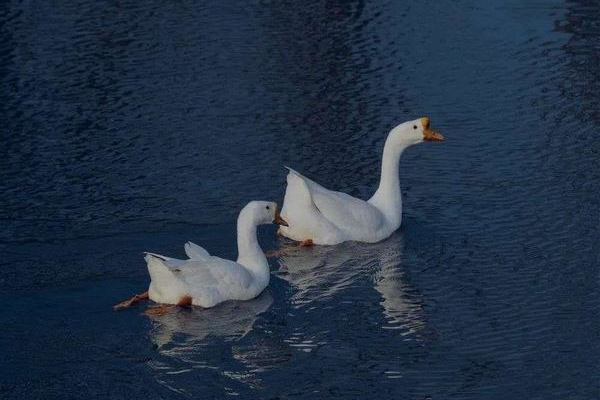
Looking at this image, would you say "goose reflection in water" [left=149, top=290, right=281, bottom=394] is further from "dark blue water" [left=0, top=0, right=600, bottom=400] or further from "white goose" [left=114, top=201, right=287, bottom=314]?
"white goose" [left=114, top=201, right=287, bottom=314]

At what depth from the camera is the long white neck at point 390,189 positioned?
15.4m

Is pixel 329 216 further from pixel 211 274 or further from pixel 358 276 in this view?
pixel 211 274

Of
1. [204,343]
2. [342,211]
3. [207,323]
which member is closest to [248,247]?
[207,323]

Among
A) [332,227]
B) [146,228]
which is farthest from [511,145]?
[146,228]

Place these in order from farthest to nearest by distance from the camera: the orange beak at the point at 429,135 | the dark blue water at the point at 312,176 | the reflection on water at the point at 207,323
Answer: the orange beak at the point at 429,135, the reflection on water at the point at 207,323, the dark blue water at the point at 312,176

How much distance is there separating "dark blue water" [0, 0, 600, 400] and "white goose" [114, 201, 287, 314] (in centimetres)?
17

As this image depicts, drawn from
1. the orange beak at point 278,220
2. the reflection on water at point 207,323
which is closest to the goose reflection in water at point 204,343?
the reflection on water at point 207,323

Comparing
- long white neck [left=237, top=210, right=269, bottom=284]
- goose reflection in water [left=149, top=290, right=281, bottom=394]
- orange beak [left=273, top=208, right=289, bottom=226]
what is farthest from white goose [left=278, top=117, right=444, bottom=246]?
goose reflection in water [left=149, top=290, right=281, bottom=394]

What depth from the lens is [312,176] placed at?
651 inches

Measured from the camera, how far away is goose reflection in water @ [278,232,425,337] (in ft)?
43.4

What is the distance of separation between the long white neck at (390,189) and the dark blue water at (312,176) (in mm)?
260

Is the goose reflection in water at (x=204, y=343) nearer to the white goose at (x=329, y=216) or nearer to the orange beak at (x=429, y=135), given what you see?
the white goose at (x=329, y=216)

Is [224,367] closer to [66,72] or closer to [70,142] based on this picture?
[70,142]

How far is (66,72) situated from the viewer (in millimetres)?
20094
